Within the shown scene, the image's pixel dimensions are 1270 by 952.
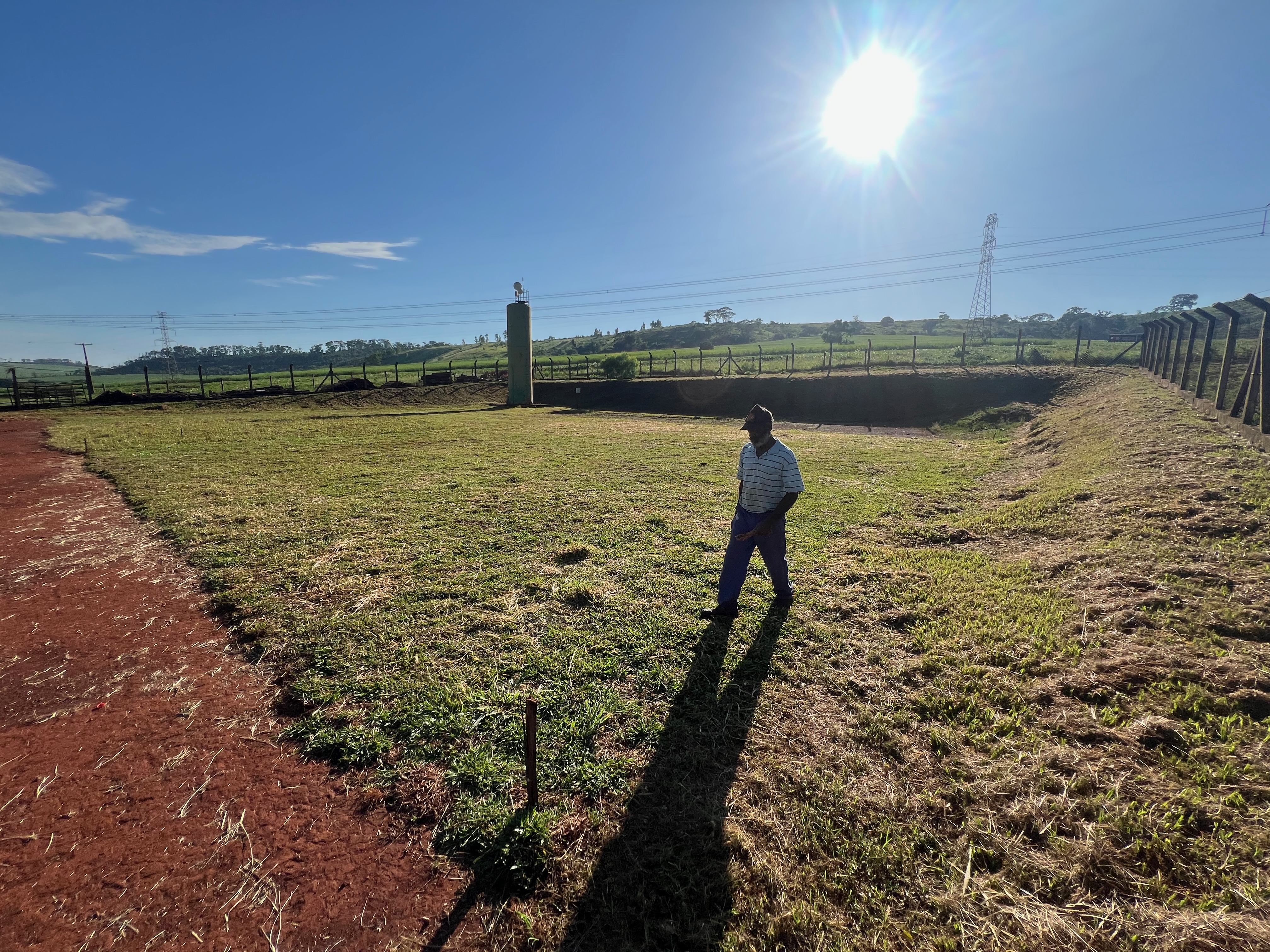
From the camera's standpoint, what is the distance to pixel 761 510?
4.46 m

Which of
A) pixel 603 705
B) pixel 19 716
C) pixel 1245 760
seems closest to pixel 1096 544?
pixel 1245 760

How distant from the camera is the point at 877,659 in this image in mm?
3996

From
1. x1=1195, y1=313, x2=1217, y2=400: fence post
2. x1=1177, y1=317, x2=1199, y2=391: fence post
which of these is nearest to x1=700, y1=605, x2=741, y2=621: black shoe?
x1=1195, y1=313, x2=1217, y2=400: fence post

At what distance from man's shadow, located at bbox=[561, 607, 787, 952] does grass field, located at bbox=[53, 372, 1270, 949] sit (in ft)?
0.04

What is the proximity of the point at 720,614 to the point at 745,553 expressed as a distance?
0.61m

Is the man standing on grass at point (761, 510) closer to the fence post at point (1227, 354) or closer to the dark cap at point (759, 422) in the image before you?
the dark cap at point (759, 422)

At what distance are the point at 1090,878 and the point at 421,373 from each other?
1978 inches

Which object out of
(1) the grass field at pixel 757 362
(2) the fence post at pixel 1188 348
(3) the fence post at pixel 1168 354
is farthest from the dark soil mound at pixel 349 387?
(3) the fence post at pixel 1168 354

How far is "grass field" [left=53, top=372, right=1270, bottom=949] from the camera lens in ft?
7.20

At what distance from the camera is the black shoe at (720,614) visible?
15.0ft

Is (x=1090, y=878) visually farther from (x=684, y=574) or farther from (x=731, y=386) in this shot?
(x=731, y=386)

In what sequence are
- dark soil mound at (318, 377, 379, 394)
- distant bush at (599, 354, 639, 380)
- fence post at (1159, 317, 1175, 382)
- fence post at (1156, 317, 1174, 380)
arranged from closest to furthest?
fence post at (1159, 317, 1175, 382), fence post at (1156, 317, 1174, 380), dark soil mound at (318, 377, 379, 394), distant bush at (599, 354, 639, 380)

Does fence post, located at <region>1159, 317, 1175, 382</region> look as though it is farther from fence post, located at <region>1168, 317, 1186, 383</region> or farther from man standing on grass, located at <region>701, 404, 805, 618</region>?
man standing on grass, located at <region>701, 404, 805, 618</region>

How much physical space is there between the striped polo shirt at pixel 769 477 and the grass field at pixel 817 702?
1084mm
